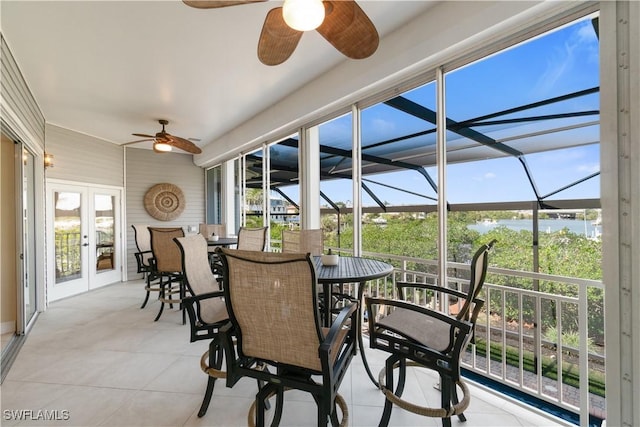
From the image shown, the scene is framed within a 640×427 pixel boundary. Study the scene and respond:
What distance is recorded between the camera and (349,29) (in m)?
1.69

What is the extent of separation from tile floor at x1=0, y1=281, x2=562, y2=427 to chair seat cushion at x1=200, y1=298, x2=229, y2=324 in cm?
64

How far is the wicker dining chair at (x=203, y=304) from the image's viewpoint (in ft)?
6.07

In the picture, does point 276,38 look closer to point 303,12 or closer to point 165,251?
point 303,12

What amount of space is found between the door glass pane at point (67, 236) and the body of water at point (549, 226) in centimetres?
654

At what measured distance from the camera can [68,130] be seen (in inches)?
201

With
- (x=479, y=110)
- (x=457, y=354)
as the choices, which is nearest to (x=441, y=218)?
(x=457, y=354)

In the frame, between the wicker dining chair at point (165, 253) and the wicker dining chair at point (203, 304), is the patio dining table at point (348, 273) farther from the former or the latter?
the wicker dining chair at point (165, 253)

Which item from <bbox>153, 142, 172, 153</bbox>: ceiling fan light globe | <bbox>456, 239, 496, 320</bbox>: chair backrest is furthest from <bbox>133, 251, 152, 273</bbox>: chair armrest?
<bbox>456, 239, 496, 320</bbox>: chair backrest

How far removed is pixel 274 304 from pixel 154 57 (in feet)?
9.59

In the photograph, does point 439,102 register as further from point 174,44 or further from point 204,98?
point 204,98

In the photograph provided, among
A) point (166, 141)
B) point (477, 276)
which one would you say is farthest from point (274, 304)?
point (166, 141)

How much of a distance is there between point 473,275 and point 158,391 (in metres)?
2.42

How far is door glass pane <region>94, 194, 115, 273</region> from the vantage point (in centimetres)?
570

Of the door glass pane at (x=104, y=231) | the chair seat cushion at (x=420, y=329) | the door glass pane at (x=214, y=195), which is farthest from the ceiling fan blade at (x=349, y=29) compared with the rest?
the door glass pane at (x=104, y=231)
